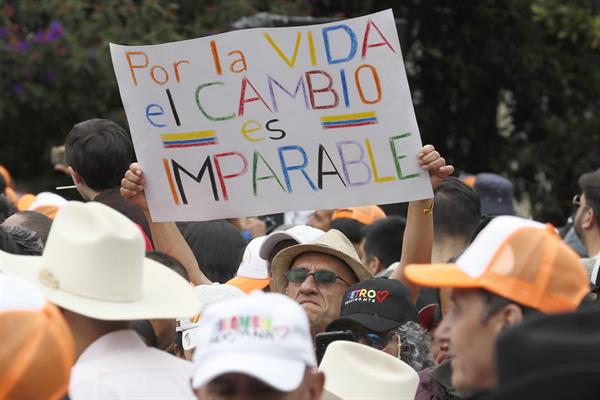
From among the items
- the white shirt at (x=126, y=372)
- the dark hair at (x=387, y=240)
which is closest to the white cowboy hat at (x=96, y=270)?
the white shirt at (x=126, y=372)

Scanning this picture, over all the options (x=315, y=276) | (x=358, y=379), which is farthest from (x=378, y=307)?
(x=358, y=379)

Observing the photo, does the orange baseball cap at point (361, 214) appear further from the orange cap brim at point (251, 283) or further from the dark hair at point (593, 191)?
the orange cap brim at point (251, 283)

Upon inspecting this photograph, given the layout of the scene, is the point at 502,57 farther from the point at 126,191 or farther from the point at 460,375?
the point at 460,375

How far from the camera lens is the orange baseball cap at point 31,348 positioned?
2.98 m

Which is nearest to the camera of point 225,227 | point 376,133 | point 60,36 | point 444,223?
point 376,133

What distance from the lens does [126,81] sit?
5.29m

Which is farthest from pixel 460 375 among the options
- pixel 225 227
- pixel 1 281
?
pixel 225 227

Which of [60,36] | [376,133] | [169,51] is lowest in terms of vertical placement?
[60,36]

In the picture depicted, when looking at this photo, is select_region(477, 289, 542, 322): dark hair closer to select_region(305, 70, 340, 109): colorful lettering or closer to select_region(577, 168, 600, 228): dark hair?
select_region(305, 70, 340, 109): colorful lettering

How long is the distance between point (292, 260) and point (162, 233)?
1.85 feet

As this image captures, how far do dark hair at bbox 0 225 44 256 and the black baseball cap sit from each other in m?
1.16

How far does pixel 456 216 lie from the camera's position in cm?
612

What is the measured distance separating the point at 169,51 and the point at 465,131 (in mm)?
9097

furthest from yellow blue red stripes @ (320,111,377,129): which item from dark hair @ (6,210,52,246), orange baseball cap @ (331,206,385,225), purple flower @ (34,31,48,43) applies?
purple flower @ (34,31,48,43)
